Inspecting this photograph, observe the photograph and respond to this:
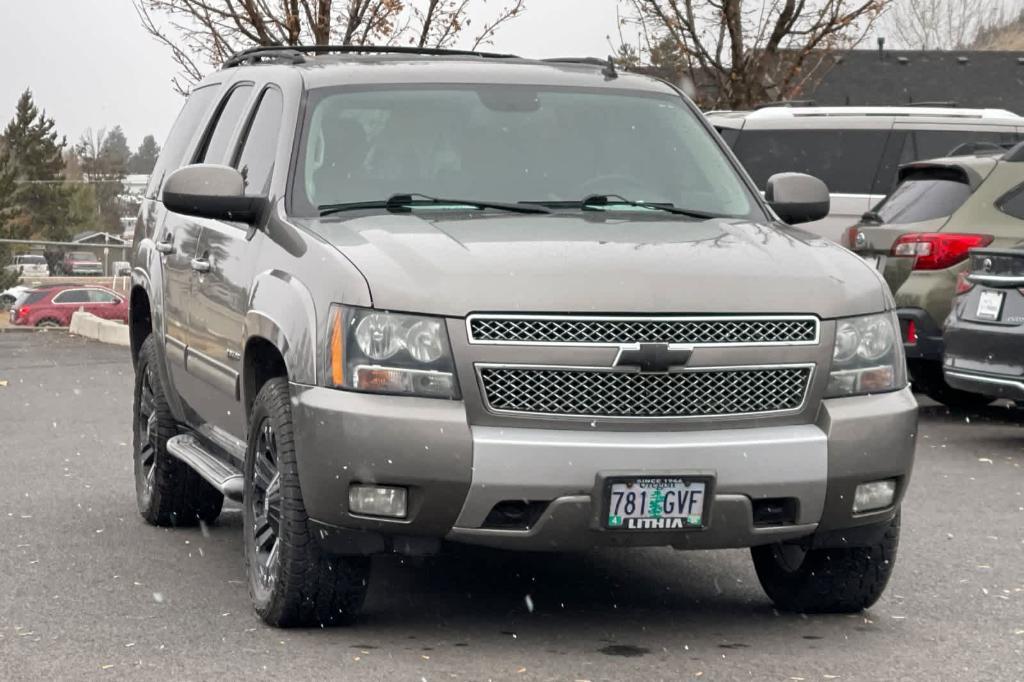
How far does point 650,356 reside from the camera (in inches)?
218

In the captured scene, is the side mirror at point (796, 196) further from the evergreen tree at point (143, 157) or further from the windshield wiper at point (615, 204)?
the evergreen tree at point (143, 157)

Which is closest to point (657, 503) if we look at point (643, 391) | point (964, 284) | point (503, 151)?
point (643, 391)

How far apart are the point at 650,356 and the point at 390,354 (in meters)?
0.77

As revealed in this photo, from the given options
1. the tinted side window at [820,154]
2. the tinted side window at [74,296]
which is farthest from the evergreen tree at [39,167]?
the tinted side window at [820,154]

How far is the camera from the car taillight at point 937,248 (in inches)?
476

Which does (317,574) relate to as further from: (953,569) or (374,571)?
(953,569)

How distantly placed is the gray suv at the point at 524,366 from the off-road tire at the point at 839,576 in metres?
0.01

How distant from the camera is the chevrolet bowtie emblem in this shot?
5.53m

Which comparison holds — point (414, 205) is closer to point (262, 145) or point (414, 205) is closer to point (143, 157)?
point (262, 145)

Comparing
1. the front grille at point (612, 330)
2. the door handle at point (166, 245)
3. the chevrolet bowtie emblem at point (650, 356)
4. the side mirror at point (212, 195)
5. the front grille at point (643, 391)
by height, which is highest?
the side mirror at point (212, 195)

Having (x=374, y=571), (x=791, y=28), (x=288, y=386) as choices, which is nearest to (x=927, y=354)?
(x=374, y=571)

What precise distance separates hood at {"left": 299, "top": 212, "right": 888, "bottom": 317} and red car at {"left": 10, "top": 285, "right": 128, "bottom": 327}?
23.4 m

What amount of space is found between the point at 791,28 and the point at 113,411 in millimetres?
12239

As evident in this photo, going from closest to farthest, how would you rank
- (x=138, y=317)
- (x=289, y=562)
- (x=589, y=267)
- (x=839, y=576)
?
(x=589, y=267), (x=289, y=562), (x=839, y=576), (x=138, y=317)
